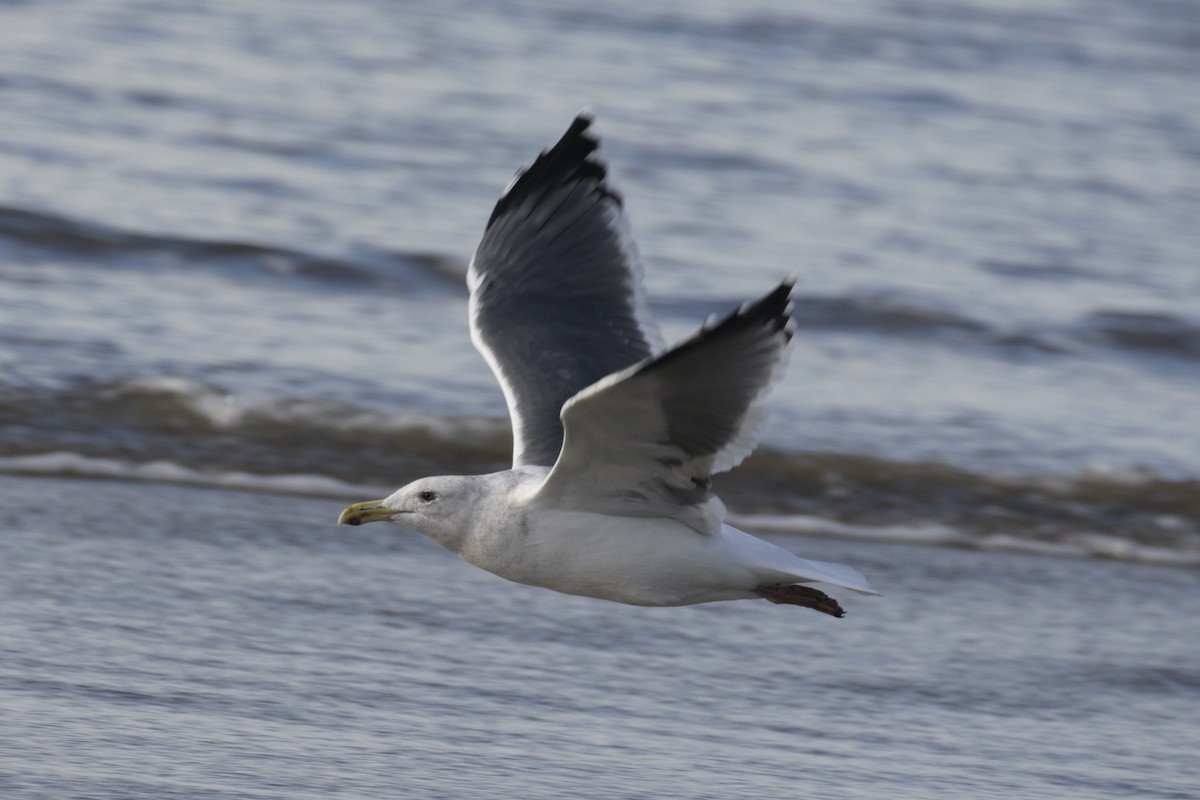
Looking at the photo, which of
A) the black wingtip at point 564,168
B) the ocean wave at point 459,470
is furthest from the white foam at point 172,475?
the black wingtip at point 564,168

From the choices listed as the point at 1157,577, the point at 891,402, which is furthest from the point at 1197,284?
the point at 1157,577

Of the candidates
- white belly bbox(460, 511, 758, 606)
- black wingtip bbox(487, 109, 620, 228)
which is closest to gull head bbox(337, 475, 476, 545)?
white belly bbox(460, 511, 758, 606)

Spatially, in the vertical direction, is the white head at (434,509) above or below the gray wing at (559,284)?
below

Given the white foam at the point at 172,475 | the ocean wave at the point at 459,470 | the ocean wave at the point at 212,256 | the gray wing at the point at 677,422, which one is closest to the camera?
the gray wing at the point at 677,422

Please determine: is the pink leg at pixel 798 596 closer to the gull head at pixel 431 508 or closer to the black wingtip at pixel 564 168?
the gull head at pixel 431 508

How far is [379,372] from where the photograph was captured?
798cm

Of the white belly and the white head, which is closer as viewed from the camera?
the white belly

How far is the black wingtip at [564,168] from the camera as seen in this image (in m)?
5.10

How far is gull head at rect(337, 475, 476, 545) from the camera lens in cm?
444

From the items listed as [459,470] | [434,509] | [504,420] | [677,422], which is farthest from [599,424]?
[504,420]

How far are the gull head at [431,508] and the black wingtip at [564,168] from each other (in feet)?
3.46

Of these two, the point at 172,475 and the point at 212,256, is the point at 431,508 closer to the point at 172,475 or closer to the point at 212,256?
the point at 172,475

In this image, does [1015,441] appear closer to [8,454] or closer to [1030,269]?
[1030,269]

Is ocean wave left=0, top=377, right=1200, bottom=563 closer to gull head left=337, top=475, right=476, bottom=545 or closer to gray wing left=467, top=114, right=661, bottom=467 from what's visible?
gray wing left=467, top=114, right=661, bottom=467
